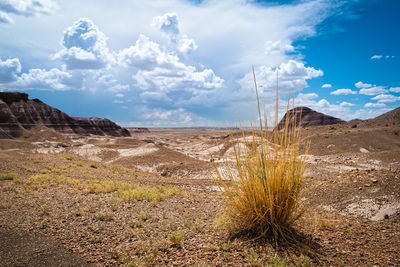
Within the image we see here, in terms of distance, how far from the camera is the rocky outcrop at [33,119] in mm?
42906

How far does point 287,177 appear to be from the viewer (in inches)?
140

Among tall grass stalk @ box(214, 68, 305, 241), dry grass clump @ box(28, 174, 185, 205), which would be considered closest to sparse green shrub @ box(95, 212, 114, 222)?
dry grass clump @ box(28, 174, 185, 205)

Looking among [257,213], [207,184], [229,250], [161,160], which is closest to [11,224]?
[229,250]

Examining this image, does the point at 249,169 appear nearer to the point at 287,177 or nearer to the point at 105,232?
the point at 287,177

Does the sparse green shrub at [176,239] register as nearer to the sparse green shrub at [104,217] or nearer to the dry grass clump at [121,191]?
the sparse green shrub at [104,217]

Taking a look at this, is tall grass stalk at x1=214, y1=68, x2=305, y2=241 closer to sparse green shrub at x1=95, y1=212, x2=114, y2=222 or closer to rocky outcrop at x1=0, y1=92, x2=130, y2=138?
sparse green shrub at x1=95, y1=212, x2=114, y2=222

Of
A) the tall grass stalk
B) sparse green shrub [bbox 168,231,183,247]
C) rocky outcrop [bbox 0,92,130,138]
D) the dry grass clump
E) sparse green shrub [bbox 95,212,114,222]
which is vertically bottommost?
the dry grass clump

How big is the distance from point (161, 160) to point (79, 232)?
1721cm

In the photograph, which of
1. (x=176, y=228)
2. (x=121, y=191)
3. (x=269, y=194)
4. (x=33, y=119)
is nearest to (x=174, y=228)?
(x=176, y=228)

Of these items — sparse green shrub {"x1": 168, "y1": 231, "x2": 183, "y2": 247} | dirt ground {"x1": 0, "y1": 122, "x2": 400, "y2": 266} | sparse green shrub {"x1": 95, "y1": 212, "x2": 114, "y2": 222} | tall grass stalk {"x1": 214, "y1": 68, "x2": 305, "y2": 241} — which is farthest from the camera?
sparse green shrub {"x1": 95, "y1": 212, "x2": 114, "y2": 222}

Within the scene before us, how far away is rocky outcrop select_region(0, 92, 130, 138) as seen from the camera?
42.9 meters

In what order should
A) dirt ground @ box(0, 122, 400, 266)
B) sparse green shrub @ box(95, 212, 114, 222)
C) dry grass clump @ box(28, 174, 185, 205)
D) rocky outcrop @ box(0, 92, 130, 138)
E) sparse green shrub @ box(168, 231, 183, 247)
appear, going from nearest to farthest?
dirt ground @ box(0, 122, 400, 266), sparse green shrub @ box(168, 231, 183, 247), sparse green shrub @ box(95, 212, 114, 222), dry grass clump @ box(28, 174, 185, 205), rocky outcrop @ box(0, 92, 130, 138)

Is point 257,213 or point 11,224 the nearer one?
point 257,213

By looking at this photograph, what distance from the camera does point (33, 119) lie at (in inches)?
1930
